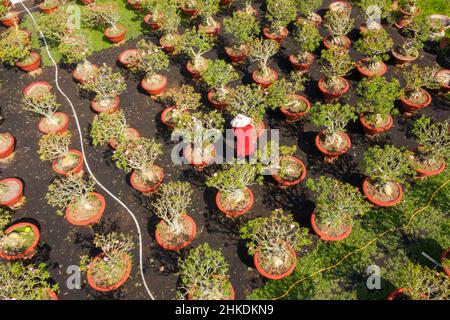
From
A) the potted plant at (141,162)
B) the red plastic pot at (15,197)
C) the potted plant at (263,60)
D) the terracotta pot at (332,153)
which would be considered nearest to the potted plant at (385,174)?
the terracotta pot at (332,153)

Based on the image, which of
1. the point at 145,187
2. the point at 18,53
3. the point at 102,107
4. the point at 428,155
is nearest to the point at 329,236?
the point at 428,155

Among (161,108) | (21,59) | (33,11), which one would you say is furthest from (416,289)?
(33,11)

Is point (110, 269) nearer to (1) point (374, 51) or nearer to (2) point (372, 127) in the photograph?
(2) point (372, 127)

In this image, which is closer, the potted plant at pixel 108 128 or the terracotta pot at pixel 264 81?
the potted plant at pixel 108 128

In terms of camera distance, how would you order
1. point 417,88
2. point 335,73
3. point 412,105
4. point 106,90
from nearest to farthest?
point 412,105
point 417,88
point 335,73
point 106,90

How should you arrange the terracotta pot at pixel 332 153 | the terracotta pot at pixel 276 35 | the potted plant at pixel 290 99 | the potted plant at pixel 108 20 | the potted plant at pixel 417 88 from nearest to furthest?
the terracotta pot at pixel 332 153 < the potted plant at pixel 290 99 < the potted plant at pixel 417 88 < the potted plant at pixel 108 20 < the terracotta pot at pixel 276 35

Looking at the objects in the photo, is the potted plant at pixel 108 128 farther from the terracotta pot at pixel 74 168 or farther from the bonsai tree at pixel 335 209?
the bonsai tree at pixel 335 209
